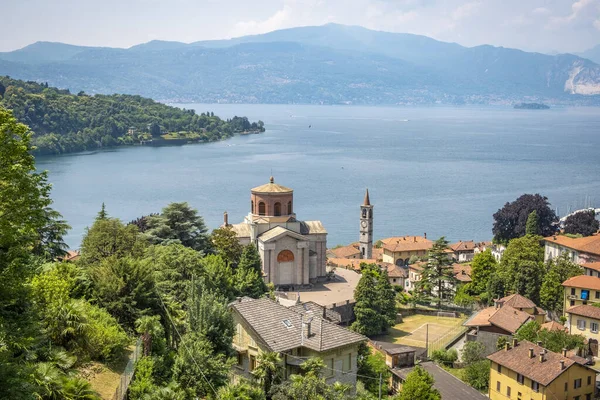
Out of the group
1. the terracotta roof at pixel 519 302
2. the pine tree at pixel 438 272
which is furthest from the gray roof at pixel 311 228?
the terracotta roof at pixel 519 302

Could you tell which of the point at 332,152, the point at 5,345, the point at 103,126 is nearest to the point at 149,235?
the point at 5,345

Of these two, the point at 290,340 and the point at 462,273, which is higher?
the point at 290,340

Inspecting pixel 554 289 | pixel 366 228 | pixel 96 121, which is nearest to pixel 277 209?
pixel 366 228

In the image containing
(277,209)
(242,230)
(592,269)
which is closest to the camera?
(592,269)

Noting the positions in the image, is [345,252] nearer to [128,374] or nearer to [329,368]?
[329,368]

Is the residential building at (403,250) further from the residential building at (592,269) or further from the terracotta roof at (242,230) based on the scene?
the residential building at (592,269)
